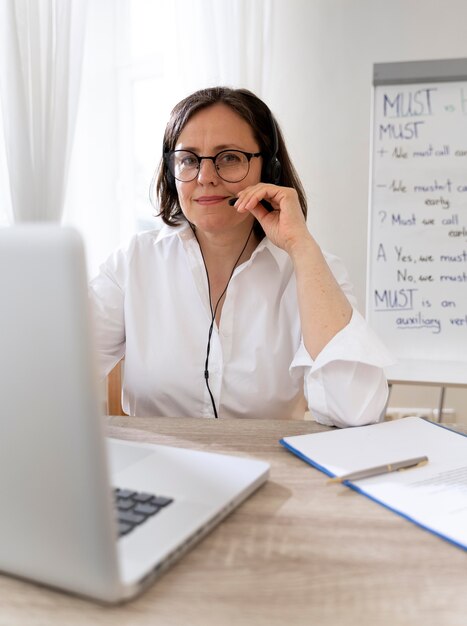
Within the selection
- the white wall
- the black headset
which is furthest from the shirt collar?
the white wall

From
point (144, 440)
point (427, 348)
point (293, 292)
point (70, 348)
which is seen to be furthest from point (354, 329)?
point (427, 348)

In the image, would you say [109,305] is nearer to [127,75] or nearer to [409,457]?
[409,457]

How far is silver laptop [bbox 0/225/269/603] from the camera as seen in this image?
385 millimetres

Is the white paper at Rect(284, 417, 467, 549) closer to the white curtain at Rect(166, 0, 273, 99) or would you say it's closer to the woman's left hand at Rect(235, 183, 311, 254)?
the woman's left hand at Rect(235, 183, 311, 254)

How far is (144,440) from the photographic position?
899mm

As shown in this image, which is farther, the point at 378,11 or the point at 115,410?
the point at 378,11

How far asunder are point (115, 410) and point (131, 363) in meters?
0.59

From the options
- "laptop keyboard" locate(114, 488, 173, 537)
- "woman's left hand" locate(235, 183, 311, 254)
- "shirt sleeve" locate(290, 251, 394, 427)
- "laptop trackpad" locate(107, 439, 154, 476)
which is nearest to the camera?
"laptop keyboard" locate(114, 488, 173, 537)

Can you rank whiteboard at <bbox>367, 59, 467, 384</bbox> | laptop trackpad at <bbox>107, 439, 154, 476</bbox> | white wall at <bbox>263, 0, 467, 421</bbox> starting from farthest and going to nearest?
white wall at <bbox>263, 0, 467, 421</bbox> → whiteboard at <bbox>367, 59, 467, 384</bbox> → laptop trackpad at <bbox>107, 439, 154, 476</bbox>

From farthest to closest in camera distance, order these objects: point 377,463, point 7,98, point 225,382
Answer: point 7,98
point 225,382
point 377,463

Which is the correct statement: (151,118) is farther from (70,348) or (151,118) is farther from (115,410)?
(70,348)

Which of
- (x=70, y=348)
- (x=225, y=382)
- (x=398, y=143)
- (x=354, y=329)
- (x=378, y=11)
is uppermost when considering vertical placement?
(x=378, y=11)

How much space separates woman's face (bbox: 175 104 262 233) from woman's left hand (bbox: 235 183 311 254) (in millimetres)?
53

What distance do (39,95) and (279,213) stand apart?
3.28 ft
